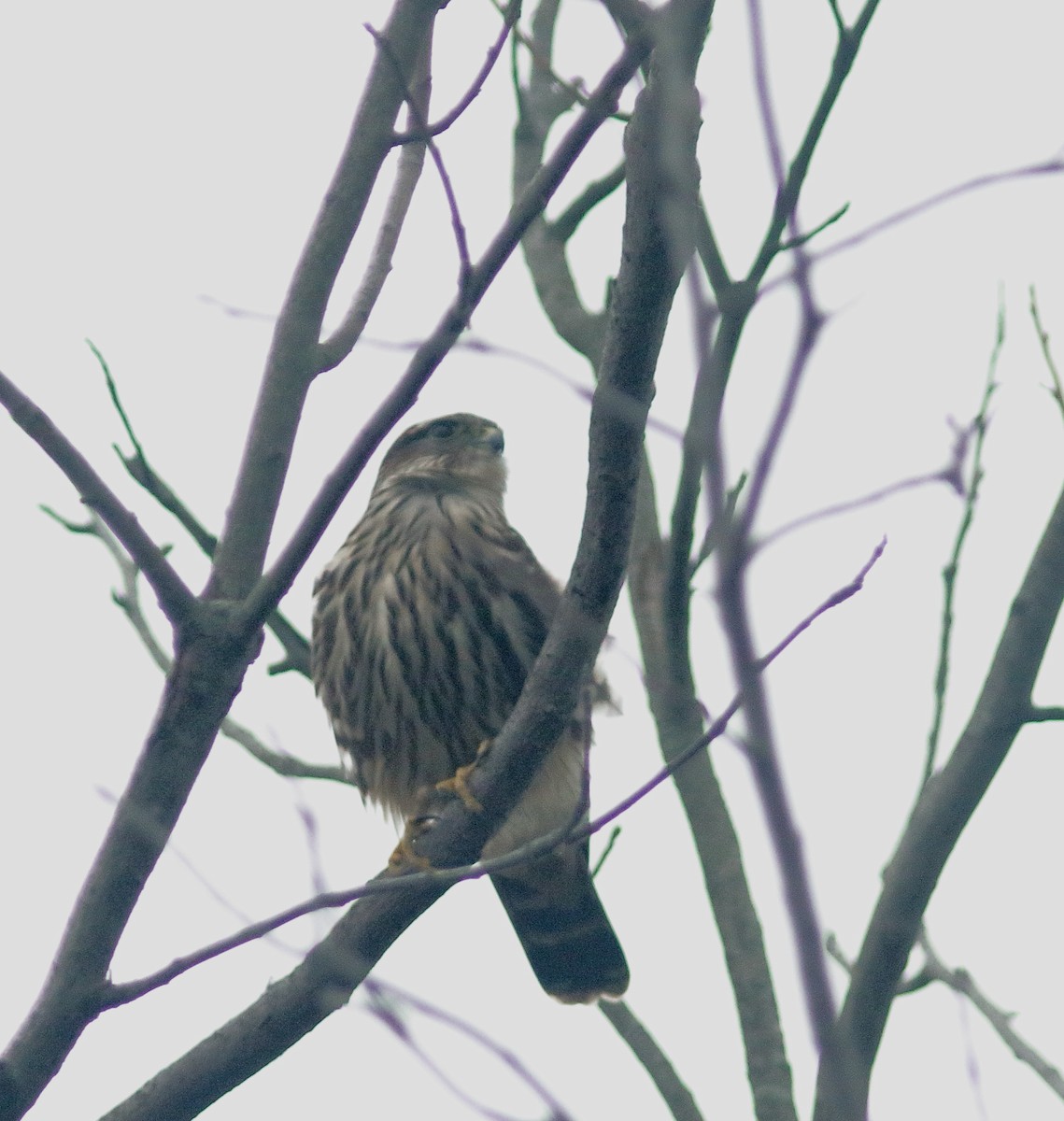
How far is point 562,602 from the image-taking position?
9.35 ft

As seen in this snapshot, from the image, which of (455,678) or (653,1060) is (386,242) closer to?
(455,678)

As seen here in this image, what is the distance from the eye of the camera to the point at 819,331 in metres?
1.50

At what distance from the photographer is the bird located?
4.37 m

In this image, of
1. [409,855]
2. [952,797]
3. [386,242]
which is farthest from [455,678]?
[952,797]

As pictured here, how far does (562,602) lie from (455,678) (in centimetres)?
154

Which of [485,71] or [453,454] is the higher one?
[453,454]

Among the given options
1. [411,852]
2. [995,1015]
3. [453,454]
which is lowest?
[995,1015]

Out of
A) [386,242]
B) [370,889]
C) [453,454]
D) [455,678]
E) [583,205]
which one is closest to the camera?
[370,889]

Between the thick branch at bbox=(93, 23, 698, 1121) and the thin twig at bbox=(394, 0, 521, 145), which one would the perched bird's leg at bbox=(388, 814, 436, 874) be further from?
the thin twig at bbox=(394, 0, 521, 145)

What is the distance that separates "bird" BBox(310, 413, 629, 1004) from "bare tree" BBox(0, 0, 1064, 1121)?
0.79m

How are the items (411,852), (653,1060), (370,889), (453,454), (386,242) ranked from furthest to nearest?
(453,454)
(653,1060)
(386,242)
(411,852)
(370,889)

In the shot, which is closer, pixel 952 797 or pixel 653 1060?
pixel 952 797

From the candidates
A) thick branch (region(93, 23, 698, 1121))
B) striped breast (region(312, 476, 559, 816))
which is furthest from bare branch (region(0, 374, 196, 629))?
striped breast (region(312, 476, 559, 816))

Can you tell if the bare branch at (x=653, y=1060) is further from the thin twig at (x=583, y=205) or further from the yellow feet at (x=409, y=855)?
the thin twig at (x=583, y=205)
